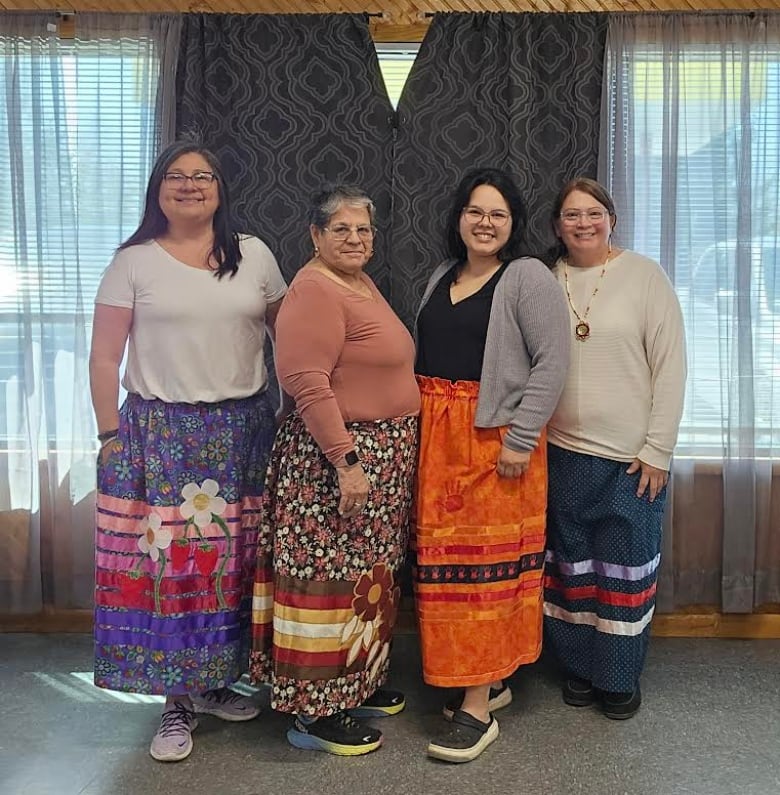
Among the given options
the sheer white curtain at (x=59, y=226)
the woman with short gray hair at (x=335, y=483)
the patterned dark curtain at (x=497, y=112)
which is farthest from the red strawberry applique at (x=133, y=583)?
the patterned dark curtain at (x=497, y=112)

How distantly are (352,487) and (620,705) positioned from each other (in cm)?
106

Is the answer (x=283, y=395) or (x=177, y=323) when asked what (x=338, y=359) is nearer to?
(x=283, y=395)

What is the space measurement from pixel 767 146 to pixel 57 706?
9.34 ft

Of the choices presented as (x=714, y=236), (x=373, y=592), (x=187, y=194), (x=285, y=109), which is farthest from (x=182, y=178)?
(x=714, y=236)

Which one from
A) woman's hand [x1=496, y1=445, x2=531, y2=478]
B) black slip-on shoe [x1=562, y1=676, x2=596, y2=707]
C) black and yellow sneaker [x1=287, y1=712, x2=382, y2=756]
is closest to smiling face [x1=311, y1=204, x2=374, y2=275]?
woman's hand [x1=496, y1=445, x2=531, y2=478]

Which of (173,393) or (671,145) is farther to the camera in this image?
(671,145)

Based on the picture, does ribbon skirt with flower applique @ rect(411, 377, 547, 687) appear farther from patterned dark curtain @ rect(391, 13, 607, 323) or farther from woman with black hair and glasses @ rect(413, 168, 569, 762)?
patterned dark curtain @ rect(391, 13, 607, 323)

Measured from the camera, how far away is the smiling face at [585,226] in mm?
2375

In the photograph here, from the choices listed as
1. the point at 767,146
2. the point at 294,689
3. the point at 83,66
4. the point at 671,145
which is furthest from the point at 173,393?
the point at 767,146

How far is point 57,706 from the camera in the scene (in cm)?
258

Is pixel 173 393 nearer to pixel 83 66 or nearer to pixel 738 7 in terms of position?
pixel 83 66

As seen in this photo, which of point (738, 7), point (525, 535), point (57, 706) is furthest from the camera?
point (738, 7)

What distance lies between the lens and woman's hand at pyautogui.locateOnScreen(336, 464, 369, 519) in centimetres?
215

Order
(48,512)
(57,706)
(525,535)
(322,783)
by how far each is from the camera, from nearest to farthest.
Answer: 1. (322,783)
2. (525,535)
3. (57,706)
4. (48,512)
